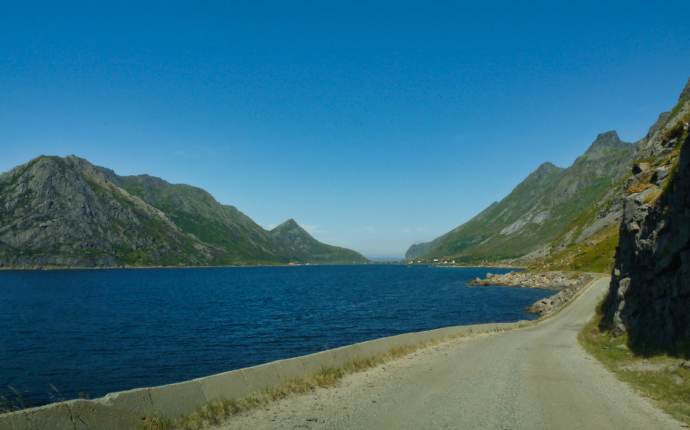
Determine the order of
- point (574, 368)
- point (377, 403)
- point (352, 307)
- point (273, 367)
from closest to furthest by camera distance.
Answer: point (377, 403)
point (273, 367)
point (574, 368)
point (352, 307)

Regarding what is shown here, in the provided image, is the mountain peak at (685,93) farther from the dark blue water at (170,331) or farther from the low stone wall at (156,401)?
the low stone wall at (156,401)

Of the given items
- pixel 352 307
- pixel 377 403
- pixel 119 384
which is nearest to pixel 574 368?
pixel 377 403

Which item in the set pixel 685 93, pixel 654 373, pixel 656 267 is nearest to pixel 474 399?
pixel 654 373

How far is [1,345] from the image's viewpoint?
48.7 meters

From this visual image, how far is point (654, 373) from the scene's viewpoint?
20.6m

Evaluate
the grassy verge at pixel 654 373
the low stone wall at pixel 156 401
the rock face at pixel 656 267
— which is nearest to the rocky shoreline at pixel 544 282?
the rock face at pixel 656 267

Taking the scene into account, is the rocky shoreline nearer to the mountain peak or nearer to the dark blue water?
the dark blue water

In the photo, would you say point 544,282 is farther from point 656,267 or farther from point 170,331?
point 656,267

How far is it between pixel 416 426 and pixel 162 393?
828 cm

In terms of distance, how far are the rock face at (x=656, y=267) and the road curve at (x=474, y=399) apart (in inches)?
147

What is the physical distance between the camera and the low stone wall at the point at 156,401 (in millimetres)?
11469

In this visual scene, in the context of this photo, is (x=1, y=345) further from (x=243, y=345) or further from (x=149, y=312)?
(x=149, y=312)

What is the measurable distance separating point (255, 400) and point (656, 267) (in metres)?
23.7

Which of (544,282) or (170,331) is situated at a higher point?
(544,282)
